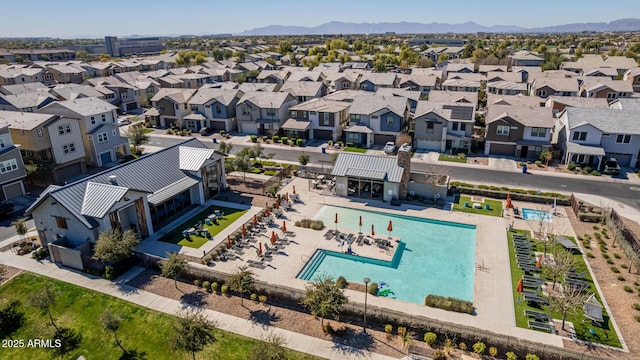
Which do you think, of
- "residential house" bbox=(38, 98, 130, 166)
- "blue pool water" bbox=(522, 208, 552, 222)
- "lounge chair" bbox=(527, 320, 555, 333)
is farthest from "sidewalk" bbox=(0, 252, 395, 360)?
"blue pool water" bbox=(522, 208, 552, 222)

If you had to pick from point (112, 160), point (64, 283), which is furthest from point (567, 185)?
point (112, 160)

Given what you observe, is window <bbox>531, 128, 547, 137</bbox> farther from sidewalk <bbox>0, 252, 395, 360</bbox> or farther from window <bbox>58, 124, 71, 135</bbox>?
window <bbox>58, 124, 71, 135</bbox>

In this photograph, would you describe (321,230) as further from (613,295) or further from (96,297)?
(613,295)

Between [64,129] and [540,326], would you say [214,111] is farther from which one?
[540,326]

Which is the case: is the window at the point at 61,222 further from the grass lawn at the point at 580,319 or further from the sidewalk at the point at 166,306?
the grass lawn at the point at 580,319

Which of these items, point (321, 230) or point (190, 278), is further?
point (321, 230)

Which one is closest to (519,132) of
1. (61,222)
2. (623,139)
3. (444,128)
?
(444,128)
